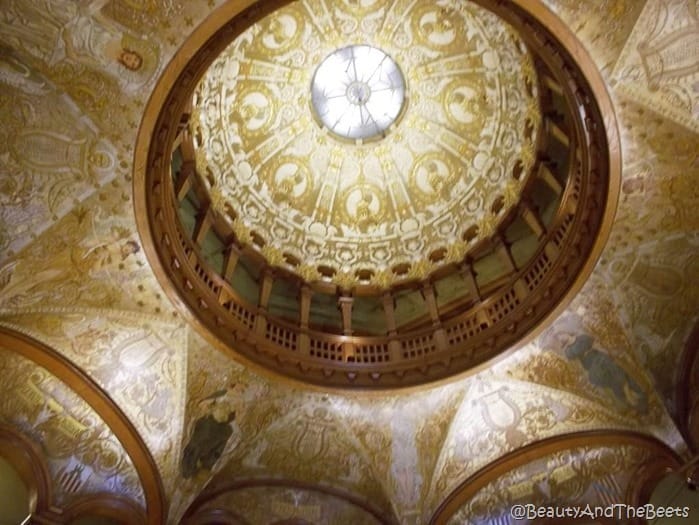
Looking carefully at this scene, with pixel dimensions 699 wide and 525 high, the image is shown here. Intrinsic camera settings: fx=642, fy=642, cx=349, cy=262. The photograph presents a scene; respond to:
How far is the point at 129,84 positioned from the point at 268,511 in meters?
6.66

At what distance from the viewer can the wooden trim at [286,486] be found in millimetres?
9703

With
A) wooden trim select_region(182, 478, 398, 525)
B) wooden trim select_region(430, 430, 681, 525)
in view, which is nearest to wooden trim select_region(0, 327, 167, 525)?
wooden trim select_region(182, 478, 398, 525)

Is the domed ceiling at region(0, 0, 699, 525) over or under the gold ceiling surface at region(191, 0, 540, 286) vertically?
under

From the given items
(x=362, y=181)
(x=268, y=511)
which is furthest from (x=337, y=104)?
(x=268, y=511)

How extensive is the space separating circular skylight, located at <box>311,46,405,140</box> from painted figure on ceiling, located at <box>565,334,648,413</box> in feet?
19.3

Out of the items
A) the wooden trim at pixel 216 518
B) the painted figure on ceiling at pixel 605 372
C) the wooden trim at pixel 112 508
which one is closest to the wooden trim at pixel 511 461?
the painted figure on ceiling at pixel 605 372

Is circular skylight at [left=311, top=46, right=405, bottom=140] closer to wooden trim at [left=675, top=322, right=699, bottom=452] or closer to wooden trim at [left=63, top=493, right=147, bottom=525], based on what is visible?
wooden trim at [left=675, top=322, right=699, bottom=452]

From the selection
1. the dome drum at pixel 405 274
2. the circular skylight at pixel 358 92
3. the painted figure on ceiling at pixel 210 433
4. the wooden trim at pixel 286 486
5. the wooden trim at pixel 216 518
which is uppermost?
the circular skylight at pixel 358 92

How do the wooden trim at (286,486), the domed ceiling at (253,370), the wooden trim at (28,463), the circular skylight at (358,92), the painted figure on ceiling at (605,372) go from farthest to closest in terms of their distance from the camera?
the circular skylight at (358,92) < the wooden trim at (286,486) < the painted figure on ceiling at (605,372) < the wooden trim at (28,463) < the domed ceiling at (253,370)

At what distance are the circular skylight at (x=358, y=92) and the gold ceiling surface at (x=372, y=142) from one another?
23cm

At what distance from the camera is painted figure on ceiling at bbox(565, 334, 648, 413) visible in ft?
30.5

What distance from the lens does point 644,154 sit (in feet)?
27.6

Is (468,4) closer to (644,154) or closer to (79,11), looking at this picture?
(644,154)

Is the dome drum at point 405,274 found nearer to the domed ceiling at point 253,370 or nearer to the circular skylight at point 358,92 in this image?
the domed ceiling at point 253,370
